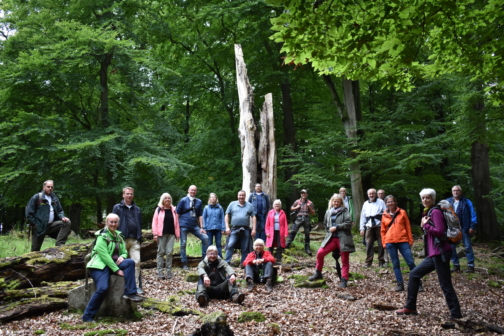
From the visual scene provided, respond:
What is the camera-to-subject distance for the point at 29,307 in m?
5.35

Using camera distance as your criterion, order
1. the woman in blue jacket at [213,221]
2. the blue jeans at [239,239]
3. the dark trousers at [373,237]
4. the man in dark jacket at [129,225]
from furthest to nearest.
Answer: the dark trousers at [373,237] < the woman in blue jacket at [213,221] < the blue jeans at [239,239] < the man in dark jacket at [129,225]

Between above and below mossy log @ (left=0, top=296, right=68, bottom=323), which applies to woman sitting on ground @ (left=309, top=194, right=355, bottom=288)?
above

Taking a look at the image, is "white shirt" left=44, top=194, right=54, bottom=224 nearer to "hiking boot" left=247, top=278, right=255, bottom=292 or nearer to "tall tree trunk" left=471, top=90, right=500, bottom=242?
"hiking boot" left=247, top=278, right=255, bottom=292

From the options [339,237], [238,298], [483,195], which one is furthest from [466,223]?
[483,195]

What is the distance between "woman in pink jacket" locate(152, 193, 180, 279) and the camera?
7855mm

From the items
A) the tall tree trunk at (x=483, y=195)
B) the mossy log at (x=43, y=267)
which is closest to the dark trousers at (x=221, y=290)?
the mossy log at (x=43, y=267)

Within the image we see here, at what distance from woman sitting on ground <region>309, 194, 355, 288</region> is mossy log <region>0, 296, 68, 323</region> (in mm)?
4640

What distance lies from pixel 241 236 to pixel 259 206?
4.72 feet

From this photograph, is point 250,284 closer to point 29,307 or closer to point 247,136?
point 29,307

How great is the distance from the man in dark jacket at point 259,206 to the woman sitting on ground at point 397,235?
12.1ft

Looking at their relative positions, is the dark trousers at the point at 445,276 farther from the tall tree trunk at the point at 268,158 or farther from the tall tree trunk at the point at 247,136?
the tall tree trunk at the point at 247,136

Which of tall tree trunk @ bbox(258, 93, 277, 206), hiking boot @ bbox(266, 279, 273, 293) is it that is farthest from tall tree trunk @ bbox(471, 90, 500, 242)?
hiking boot @ bbox(266, 279, 273, 293)

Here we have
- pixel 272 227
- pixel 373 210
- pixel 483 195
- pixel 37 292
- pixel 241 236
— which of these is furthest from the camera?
pixel 483 195

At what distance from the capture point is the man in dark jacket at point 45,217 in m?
7.45
